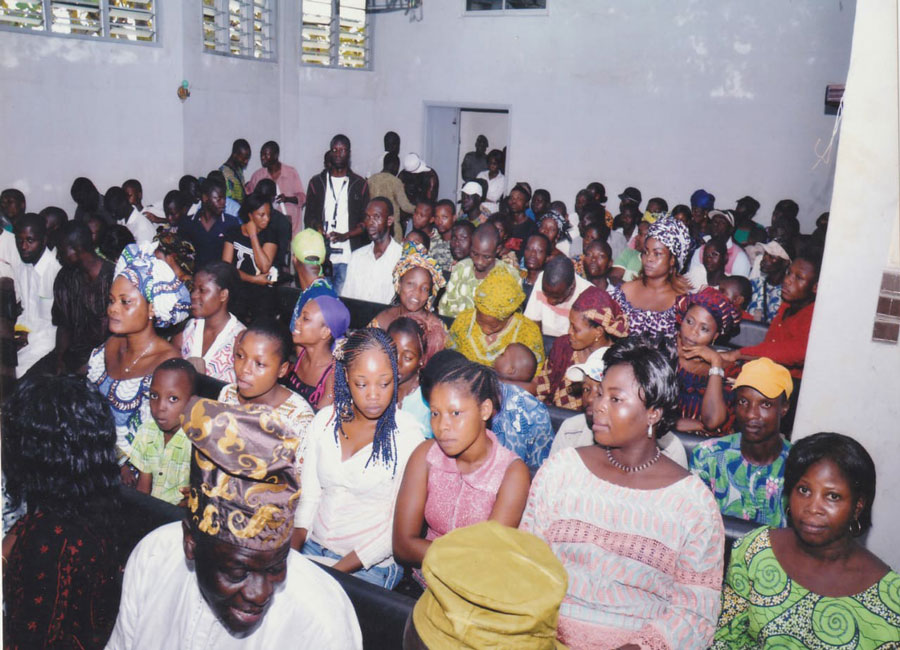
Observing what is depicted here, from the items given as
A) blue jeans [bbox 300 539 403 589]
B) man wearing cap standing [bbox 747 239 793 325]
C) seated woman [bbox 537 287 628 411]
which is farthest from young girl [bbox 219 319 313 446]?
man wearing cap standing [bbox 747 239 793 325]

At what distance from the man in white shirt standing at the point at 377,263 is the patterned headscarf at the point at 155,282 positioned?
2.28 meters

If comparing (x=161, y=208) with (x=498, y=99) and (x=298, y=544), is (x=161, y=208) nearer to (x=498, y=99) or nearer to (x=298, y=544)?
(x=498, y=99)

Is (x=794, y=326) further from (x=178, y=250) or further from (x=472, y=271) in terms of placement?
(x=178, y=250)

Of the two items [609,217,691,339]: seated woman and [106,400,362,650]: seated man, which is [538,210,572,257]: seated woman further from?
[106,400,362,650]: seated man

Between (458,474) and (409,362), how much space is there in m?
1.01

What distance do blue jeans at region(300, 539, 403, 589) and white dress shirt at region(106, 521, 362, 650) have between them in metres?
1.07

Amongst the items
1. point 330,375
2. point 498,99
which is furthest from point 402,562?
point 498,99

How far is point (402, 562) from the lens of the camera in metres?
3.04

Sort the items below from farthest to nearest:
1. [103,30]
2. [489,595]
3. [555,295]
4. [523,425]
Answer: [103,30]
[555,295]
[523,425]
[489,595]

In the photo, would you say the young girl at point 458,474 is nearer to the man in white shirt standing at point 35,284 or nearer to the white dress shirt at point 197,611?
the white dress shirt at point 197,611

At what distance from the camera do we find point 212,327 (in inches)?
183

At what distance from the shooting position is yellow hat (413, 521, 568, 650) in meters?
1.55

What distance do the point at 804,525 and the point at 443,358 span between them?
1.77m

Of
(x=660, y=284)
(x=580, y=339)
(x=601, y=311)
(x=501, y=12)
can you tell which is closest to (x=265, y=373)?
(x=580, y=339)
